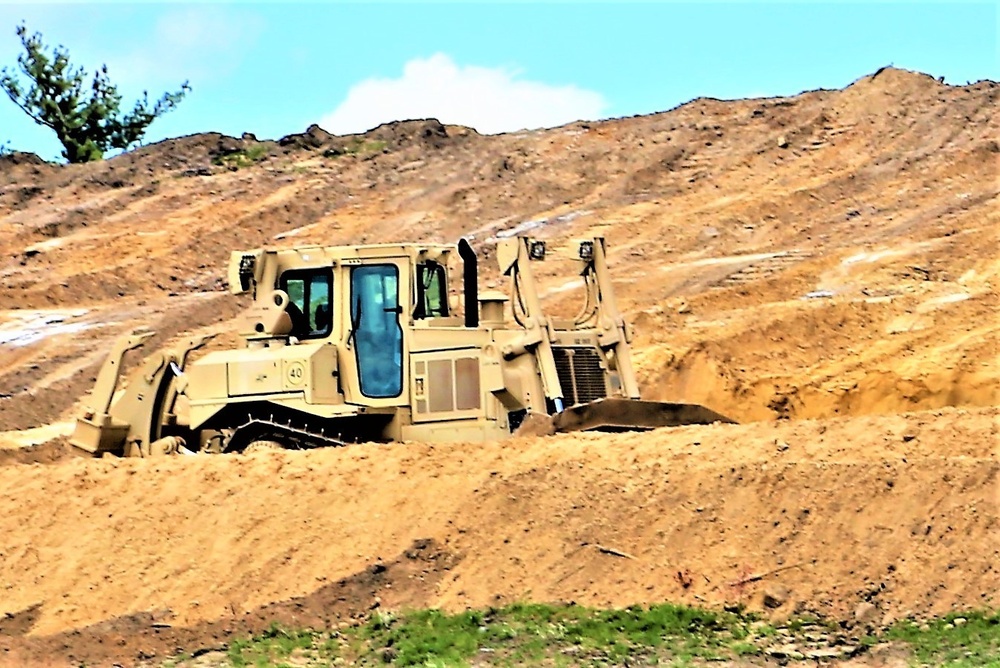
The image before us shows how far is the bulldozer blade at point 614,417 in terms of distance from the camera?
17000 mm

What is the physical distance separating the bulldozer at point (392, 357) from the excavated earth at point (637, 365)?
1.76 m

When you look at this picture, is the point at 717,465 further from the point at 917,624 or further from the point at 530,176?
the point at 530,176

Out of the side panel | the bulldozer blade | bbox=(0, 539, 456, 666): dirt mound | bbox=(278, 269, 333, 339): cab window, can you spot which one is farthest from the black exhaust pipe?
bbox=(0, 539, 456, 666): dirt mound

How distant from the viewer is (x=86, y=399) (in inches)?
1324

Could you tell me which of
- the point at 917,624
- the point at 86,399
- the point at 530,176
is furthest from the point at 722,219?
the point at 917,624

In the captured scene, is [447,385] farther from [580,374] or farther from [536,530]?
[536,530]

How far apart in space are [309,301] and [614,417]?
4001mm

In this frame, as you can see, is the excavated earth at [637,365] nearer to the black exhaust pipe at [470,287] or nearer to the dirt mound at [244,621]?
the dirt mound at [244,621]

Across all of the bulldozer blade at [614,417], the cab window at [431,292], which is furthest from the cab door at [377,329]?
the bulldozer blade at [614,417]

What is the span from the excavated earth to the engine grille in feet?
7.75

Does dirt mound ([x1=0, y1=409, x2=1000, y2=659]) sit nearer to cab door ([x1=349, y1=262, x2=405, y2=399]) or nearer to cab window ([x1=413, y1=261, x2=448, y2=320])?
cab door ([x1=349, y1=262, x2=405, y2=399])

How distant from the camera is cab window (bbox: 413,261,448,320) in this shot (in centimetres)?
1891

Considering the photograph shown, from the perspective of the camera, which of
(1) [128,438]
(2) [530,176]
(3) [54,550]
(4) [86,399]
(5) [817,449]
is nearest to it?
(5) [817,449]

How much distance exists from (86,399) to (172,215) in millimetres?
10267
